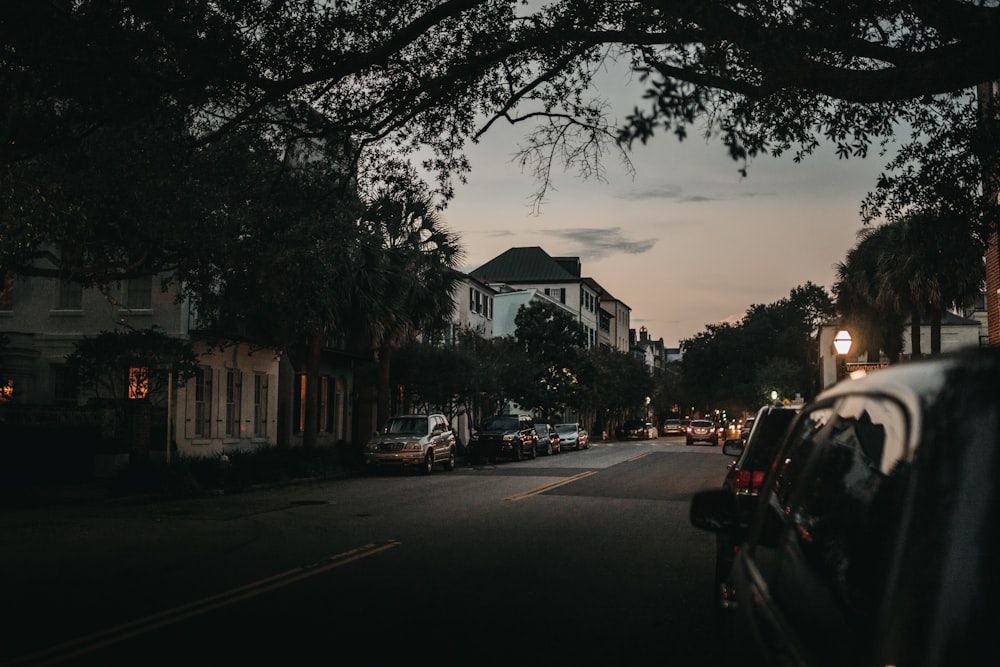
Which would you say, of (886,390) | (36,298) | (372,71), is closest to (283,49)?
(372,71)

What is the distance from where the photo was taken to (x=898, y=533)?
6.30 ft

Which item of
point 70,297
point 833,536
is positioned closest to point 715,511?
point 833,536

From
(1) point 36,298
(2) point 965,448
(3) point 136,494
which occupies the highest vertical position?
(1) point 36,298

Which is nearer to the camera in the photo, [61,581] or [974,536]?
[974,536]

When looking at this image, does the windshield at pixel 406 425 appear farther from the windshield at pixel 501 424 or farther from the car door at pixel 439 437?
the windshield at pixel 501 424

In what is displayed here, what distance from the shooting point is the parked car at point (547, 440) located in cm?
4906

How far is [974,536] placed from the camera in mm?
1778

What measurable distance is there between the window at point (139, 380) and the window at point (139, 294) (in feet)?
21.2

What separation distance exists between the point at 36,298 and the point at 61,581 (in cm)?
2386

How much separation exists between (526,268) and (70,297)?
245ft

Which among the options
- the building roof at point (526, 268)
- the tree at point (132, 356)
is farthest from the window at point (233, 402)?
the building roof at point (526, 268)

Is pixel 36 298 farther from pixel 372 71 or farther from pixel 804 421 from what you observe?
pixel 804 421

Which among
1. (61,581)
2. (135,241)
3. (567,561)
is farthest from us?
(135,241)

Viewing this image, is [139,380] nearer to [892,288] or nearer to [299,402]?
[299,402]
